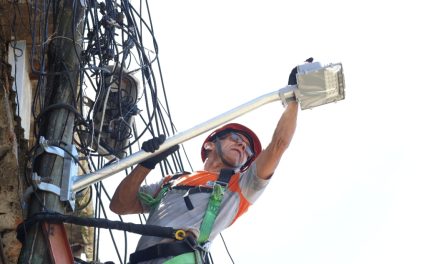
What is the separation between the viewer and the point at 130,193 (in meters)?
6.38

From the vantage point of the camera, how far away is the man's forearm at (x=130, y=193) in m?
6.37

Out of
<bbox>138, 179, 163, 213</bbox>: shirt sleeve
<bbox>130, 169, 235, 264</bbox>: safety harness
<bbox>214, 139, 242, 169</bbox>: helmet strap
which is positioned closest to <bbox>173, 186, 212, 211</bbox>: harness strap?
<bbox>130, 169, 235, 264</bbox>: safety harness

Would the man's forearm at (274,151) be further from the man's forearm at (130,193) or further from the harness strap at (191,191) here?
the man's forearm at (130,193)

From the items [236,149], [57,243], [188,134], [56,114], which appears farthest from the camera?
[236,149]

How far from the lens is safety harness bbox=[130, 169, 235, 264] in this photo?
18.1ft

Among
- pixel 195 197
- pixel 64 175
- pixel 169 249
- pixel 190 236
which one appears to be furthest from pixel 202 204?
pixel 64 175

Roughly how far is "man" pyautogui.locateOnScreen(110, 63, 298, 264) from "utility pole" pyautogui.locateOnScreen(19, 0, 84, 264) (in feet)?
1.79

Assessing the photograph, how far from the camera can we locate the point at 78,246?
9578 mm

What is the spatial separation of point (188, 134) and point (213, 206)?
56cm

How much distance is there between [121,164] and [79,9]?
138 centimetres

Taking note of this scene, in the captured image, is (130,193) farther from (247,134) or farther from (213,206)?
(247,134)

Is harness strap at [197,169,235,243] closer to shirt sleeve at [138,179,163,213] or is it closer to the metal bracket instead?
shirt sleeve at [138,179,163,213]

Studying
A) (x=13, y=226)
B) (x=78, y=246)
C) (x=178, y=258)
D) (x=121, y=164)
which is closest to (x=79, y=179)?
(x=121, y=164)

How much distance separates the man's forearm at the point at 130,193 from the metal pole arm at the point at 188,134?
70cm
